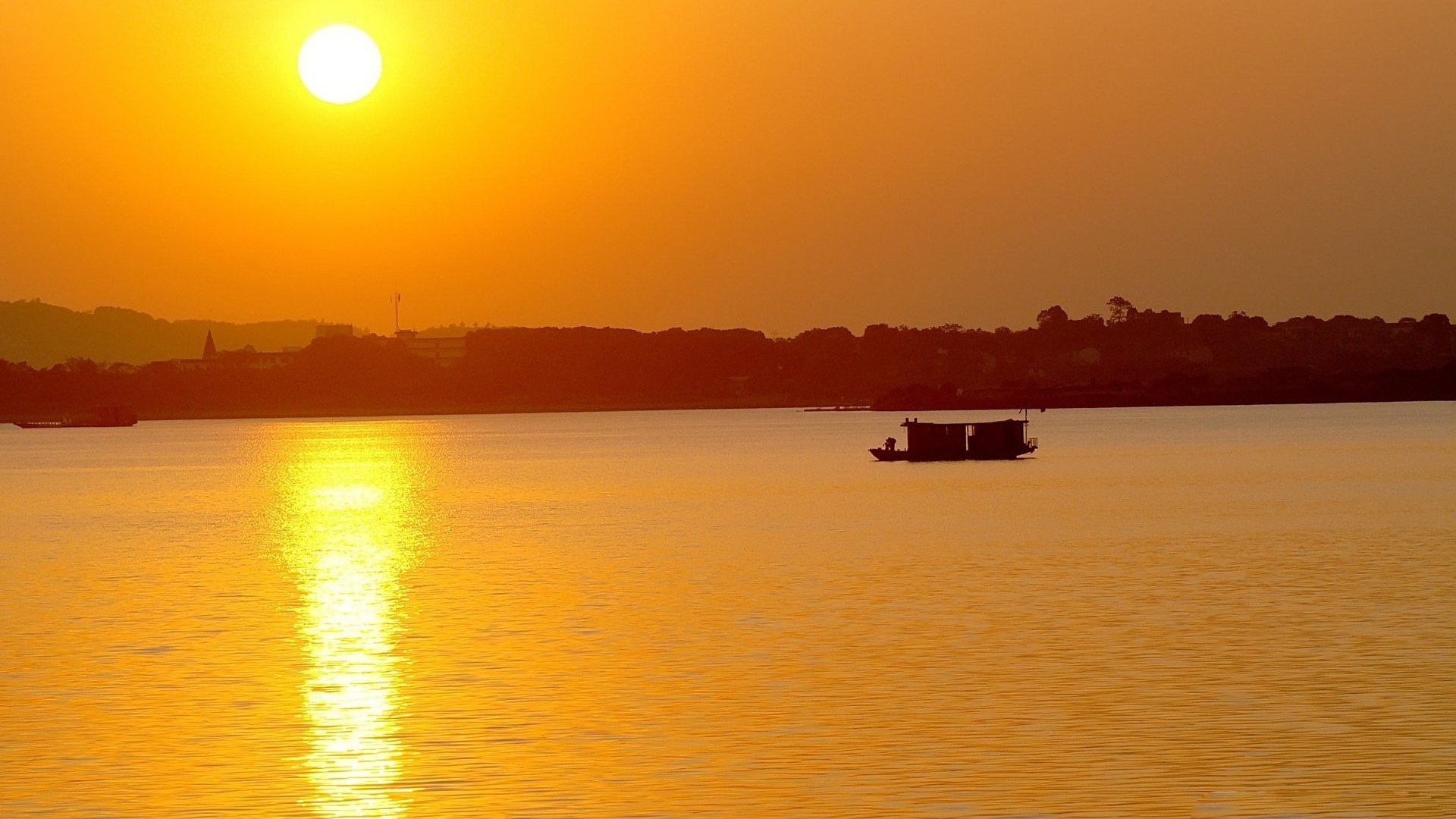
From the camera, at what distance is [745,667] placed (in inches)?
1222

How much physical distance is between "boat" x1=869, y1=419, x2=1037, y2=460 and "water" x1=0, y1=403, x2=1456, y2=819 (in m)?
58.0

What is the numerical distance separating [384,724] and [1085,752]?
31.8 feet

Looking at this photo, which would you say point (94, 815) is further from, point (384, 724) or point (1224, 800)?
point (1224, 800)

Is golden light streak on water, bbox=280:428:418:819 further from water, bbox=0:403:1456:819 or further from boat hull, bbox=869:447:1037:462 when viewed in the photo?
boat hull, bbox=869:447:1037:462

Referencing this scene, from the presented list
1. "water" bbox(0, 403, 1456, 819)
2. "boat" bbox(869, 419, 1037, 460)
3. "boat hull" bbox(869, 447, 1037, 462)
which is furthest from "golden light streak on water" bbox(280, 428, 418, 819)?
"boat" bbox(869, 419, 1037, 460)

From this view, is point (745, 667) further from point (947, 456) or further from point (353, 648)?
point (947, 456)

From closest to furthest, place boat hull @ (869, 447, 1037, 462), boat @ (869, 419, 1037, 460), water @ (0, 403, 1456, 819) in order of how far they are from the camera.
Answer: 1. water @ (0, 403, 1456, 819)
2. boat hull @ (869, 447, 1037, 462)
3. boat @ (869, 419, 1037, 460)

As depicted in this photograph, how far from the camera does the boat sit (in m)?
132

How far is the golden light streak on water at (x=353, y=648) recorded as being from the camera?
71.1 feet

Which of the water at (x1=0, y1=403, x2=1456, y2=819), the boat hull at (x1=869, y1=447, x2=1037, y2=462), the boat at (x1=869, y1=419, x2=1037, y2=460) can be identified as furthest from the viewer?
the boat at (x1=869, y1=419, x2=1037, y2=460)

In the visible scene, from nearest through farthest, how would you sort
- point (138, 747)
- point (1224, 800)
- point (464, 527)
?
point (1224, 800), point (138, 747), point (464, 527)

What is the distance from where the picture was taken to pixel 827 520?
235ft

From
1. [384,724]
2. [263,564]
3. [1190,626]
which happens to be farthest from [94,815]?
[263,564]

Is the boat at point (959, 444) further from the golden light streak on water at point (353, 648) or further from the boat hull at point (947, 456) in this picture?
the golden light streak on water at point (353, 648)
